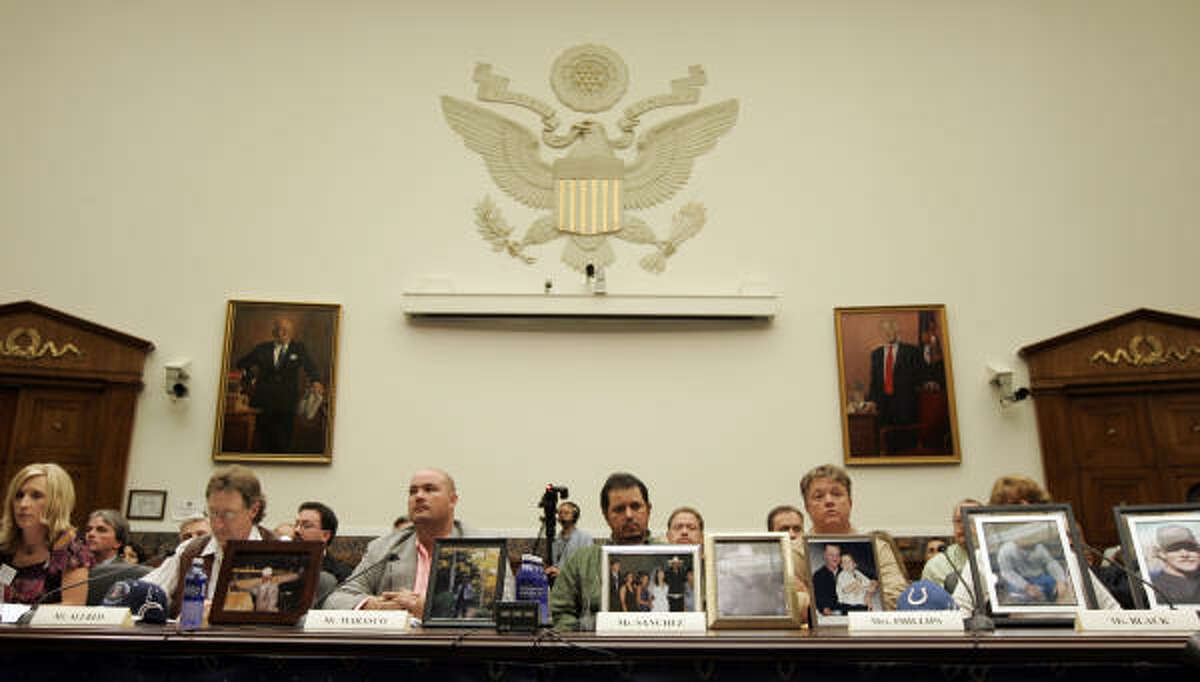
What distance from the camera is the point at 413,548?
4.05m

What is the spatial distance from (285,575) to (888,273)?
6.98 m

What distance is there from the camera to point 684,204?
8.77 m

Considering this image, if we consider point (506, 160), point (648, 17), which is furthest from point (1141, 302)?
point (506, 160)

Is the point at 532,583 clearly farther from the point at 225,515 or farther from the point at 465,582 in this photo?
the point at 225,515

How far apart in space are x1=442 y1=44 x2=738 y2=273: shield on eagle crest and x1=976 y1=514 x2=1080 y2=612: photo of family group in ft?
19.2

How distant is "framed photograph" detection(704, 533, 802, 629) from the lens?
2.78 metres

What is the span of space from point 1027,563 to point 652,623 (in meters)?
1.31

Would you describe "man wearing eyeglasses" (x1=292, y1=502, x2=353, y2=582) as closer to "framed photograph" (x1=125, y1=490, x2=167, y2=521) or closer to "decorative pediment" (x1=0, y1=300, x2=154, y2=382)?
"framed photograph" (x1=125, y1=490, x2=167, y2=521)

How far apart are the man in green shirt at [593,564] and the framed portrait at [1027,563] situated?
52.1 inches

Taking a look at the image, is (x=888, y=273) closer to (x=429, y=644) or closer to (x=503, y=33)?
(x=503, y=33)

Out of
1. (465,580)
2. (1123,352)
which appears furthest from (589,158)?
(465,580)

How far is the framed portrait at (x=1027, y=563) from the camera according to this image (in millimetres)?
2826

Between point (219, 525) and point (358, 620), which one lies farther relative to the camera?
point (219, 525)

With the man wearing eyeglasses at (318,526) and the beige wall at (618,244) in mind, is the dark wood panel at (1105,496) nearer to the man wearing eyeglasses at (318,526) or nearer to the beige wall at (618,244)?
the beige wall at (618,244)
